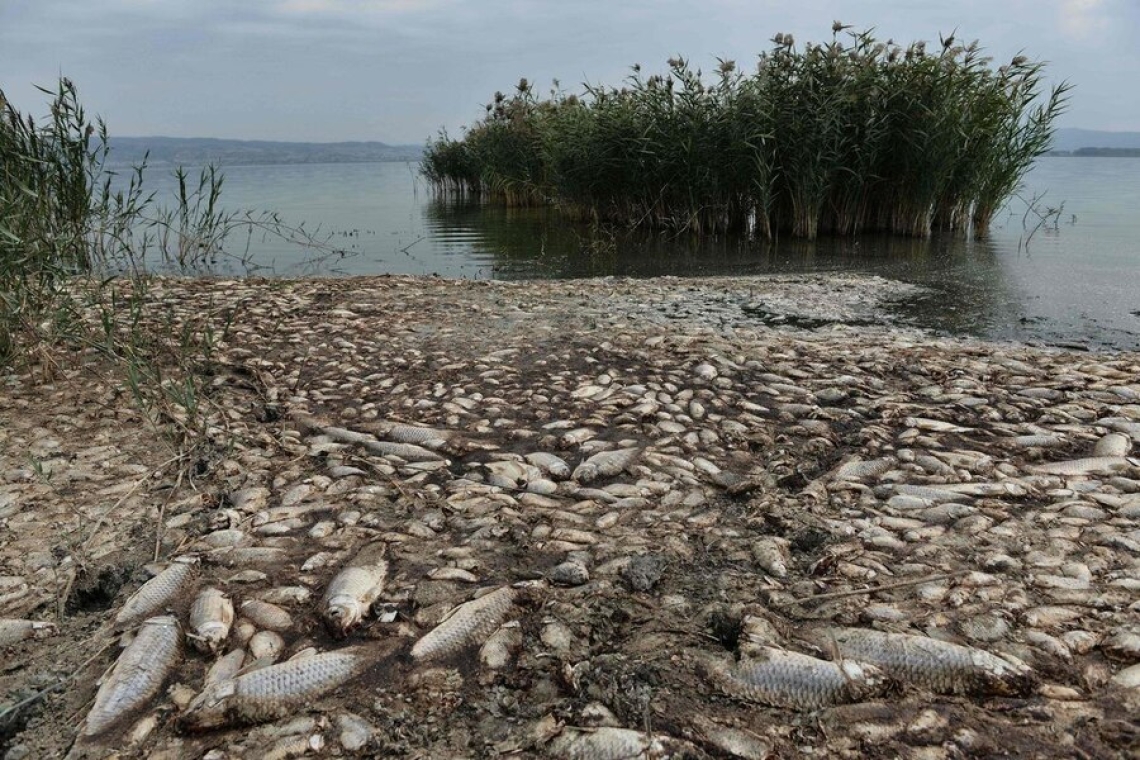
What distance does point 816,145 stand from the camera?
13.1m

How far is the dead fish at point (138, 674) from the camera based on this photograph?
220 cm

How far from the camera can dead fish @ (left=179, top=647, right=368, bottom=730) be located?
7.06 ft

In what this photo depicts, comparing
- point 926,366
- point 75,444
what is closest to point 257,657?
point 75,444

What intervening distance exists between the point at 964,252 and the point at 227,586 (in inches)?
491

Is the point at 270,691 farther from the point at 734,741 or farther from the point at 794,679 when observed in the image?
the point at 794,679

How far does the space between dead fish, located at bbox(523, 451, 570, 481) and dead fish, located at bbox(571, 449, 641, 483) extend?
60 millimetres

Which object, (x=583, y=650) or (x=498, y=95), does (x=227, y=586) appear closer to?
(x=583, y=650)

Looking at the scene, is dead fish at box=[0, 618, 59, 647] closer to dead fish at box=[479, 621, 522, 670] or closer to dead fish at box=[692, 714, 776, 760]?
dead fish at box=[479, 621, 522, 670]

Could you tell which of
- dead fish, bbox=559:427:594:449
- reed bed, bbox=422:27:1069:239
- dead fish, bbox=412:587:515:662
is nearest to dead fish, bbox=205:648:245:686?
dead fish, bbox=412:587:515:662

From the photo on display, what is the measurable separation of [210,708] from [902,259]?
11.8 m

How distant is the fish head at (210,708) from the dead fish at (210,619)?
0.77ft

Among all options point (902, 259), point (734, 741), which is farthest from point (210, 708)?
point (902, 259)

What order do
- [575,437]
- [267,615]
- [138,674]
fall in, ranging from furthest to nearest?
[575,437], [267,615], [138,674]

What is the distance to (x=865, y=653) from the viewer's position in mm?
2281
